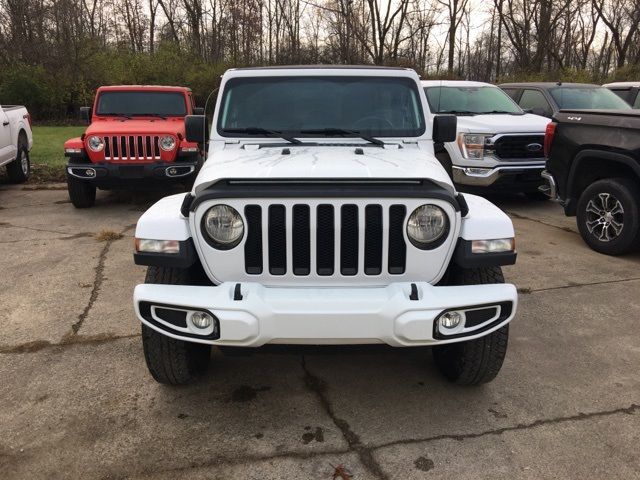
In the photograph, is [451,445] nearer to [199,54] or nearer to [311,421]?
[311,421]

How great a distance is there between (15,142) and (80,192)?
2525 millimetres

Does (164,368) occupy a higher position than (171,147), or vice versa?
(171,147)

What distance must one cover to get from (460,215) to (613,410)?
4.66 feet

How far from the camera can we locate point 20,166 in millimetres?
10156

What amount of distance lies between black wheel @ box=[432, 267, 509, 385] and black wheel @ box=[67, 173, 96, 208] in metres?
6.44

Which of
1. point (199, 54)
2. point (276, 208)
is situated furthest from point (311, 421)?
point (199, 54)

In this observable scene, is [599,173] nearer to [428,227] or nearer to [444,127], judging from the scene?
[444,127]

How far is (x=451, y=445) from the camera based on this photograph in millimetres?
2811

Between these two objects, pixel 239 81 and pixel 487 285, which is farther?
pixel 239 81

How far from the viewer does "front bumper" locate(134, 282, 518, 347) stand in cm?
258

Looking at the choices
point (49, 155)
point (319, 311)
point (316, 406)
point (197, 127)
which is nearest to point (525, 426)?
point (316, 406)

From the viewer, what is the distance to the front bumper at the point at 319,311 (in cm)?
258

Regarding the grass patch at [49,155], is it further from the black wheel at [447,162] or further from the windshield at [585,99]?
the windshield at [585,99]

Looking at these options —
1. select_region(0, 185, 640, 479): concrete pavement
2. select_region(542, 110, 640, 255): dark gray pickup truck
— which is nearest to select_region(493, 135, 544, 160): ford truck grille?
select_region(542, 110, 640, 255): dark gray pickup truck
